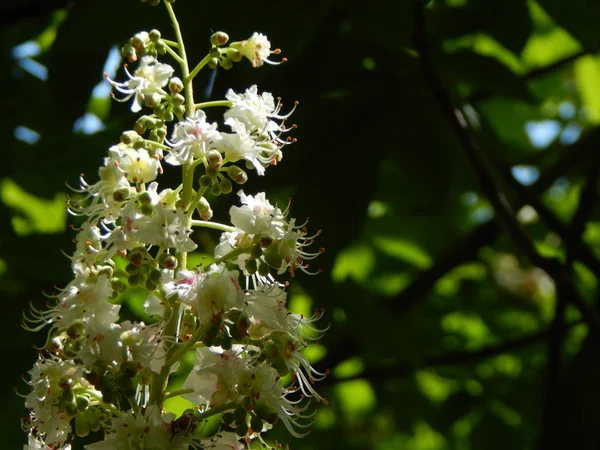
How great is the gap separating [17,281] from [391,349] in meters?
1.10

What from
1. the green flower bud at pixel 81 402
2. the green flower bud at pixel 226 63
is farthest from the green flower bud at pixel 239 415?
the green flower bud at pixel 226 63

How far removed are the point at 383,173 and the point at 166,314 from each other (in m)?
1.77

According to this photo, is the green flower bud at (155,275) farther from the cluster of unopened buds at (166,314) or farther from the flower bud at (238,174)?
the flower bud at (238,174)

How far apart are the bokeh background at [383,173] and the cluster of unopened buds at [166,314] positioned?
50cm

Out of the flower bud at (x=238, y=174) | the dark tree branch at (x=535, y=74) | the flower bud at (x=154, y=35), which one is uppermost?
the flower bud at (x=154, y=35)

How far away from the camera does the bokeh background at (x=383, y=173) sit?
202cm

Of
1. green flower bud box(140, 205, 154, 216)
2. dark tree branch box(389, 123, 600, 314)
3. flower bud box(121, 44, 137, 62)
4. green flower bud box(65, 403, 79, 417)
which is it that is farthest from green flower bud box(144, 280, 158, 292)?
dark tree branch box(389, 123, 600, 314)

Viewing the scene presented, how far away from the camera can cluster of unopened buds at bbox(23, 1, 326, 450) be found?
1.21 metres

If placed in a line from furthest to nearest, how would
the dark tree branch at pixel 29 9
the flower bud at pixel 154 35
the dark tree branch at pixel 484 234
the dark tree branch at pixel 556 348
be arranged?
the dark tree branch at pixel 484 234 → the dark tree branch at pixel 556 348 → the dark tree branch at pixel 29 9 → the flower bud at pixel 154 35

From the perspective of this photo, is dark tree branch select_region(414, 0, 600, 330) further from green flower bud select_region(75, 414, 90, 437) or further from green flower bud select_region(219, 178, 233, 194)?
green flower bud select_region(75, 414, 90, 437)

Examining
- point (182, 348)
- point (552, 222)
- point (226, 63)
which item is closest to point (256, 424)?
point (182, 348)

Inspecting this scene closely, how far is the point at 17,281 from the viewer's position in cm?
227

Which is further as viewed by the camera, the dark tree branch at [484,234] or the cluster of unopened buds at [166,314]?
the dark tree branch at [484,234]

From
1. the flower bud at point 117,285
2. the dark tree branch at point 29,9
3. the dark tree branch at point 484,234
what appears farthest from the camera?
the dark tree branch at point 484,234
